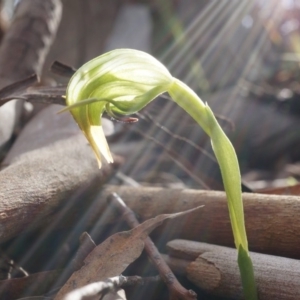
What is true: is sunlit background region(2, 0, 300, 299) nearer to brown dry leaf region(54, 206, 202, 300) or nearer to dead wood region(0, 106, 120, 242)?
dead wood region(0, 106, 120, 242)

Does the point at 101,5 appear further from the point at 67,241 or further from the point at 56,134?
the point at 67,241

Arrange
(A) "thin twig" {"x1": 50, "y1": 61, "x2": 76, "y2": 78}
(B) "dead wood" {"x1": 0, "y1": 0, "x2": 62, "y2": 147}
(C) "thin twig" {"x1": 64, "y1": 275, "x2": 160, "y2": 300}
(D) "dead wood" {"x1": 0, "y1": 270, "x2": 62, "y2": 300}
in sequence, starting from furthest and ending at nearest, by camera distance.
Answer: (B) "dead wood" {"x1": 0, "y1": 0, "x2": 62, "y2": 147}, (A) "thin twig" {"x1": 50, "y1": 61, "x2": 76, "y2": 78}, (D) "dead wood" {"x1": 0, "y1": 270, "x2": 62, "y2": 300}, (C) "thin twig" {"x1": 64, "y1": 275, "x2": 160, "y2": 300}

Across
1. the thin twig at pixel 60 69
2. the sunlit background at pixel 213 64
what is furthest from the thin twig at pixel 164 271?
the sunlit background at pixel 213 64

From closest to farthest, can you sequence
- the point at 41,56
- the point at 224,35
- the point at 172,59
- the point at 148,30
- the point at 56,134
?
the point at 56,134, the point at 41,56, the point at 172,59, the point at 224,35, the point at 148,30

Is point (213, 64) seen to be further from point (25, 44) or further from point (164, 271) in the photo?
point (164, 271)

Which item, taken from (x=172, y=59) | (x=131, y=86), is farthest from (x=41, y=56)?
(x=172, y=59)

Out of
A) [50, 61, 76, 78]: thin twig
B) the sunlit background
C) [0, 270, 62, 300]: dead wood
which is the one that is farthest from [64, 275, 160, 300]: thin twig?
the sunlit background
